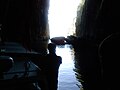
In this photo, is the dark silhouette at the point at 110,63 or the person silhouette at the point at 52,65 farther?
the dark silhouette at the point at 110,63

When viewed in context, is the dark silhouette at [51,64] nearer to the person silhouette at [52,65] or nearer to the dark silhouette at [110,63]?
the person silhouette at [52,65]

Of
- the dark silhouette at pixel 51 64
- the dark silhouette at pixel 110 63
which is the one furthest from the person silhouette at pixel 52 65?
the dark silhouette at pixel 110 63

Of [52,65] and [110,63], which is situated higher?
[52,65]

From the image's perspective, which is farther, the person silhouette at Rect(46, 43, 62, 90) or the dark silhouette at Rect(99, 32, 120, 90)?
the dark silhouette at Rect(99, 32, 120, 90)

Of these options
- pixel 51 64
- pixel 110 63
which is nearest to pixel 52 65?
pixel 51 64

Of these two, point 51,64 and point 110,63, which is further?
point 110,63

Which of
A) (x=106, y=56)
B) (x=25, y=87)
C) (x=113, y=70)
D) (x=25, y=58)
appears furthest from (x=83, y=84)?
(x=106, y=56)

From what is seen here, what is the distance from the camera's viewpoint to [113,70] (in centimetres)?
1970

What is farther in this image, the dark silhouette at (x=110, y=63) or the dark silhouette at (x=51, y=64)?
the dark silhouette at (x=110, y=63)

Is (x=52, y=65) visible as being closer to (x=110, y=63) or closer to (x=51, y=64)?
(x=51, y=64)

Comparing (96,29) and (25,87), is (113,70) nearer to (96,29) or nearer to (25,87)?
(25,87)

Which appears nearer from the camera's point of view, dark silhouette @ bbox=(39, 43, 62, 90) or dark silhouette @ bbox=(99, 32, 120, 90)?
dark silhouette @ bbox=(39, 43, 62, 90)

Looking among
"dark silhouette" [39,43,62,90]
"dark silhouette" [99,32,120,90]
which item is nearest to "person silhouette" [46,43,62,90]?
"dark silhouette" [39,43,62,90]

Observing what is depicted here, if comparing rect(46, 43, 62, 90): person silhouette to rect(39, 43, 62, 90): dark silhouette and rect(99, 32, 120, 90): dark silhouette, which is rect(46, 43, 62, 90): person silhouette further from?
rect(99, 32, 120, 90): dark silhouette
